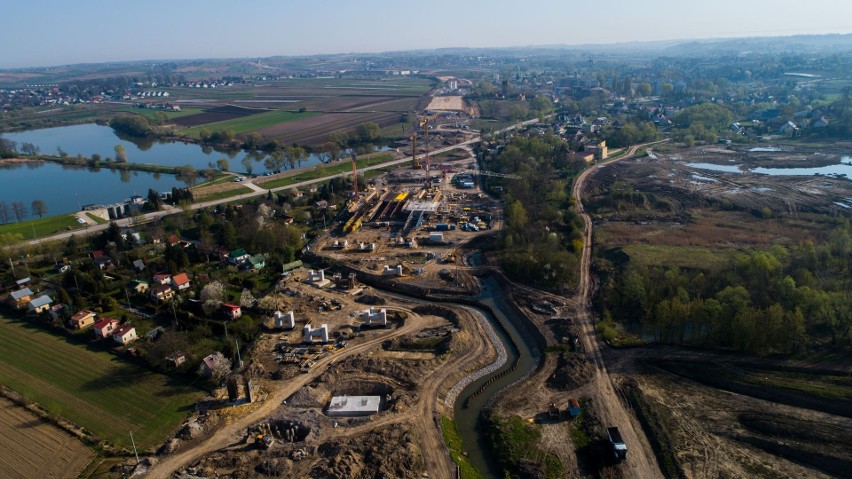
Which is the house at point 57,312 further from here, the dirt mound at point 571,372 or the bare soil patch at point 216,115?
the bare soil patch at point 216,115

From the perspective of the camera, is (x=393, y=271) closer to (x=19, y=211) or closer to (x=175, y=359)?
(x=175, y=359)

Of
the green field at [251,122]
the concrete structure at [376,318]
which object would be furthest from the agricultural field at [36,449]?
the green field at [251,122]

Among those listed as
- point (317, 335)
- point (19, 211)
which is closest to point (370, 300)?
point (317, 335)

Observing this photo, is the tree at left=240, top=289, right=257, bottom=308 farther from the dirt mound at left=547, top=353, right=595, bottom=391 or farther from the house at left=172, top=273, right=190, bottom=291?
the dirt mound at left=547, top=353, right=595, bottom=391

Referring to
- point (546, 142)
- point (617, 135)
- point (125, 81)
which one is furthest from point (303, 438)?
point (125, 81)

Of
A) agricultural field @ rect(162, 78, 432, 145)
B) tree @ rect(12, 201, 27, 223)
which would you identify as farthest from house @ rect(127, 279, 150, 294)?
agricultural field @ rect(162, 78, 432, 145)
